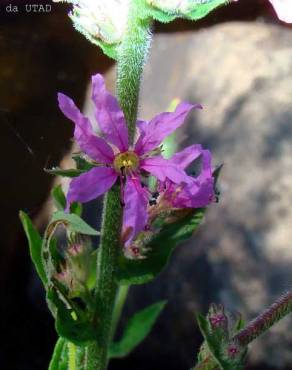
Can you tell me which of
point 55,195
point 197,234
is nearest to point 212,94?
point 197,234

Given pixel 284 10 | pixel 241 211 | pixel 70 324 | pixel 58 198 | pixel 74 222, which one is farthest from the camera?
pixel 241 211

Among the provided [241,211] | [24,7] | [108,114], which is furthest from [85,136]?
[241,211]

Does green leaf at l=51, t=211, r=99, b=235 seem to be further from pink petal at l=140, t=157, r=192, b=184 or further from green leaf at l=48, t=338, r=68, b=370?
green leaf at l=48, t=338, r=68, b=370

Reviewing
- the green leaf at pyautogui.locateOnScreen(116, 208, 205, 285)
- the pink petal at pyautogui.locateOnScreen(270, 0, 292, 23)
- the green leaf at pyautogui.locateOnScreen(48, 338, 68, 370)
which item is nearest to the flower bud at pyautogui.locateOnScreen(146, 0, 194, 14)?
the pink petal at pyautogui.locateOnScreen(270, 0, 292, 23)

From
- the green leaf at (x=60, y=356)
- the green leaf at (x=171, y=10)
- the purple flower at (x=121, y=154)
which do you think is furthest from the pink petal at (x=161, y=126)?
the green leaf at (x=60, y=356)

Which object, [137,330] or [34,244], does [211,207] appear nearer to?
[137,330]
